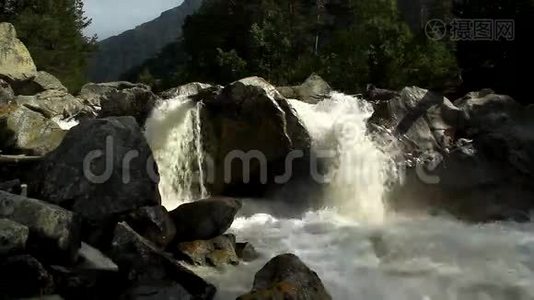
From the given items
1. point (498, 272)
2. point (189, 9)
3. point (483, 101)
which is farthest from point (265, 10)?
point (189, 9)

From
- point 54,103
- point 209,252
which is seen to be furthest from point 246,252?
point 54,103

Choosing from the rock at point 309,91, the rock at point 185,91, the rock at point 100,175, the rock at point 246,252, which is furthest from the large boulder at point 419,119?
the rock at point 100,175

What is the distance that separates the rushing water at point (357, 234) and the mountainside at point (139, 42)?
11344 cm

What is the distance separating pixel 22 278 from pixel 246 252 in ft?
15.0

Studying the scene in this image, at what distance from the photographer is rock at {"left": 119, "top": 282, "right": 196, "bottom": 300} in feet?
30.5

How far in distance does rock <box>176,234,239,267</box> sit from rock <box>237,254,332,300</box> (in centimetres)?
205

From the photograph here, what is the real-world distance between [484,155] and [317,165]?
4849mm

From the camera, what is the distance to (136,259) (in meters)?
10.2

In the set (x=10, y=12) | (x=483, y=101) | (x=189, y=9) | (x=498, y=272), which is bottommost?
(x=498, y=272)

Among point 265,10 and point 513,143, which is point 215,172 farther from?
point 265,10

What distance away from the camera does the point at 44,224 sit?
10320mm

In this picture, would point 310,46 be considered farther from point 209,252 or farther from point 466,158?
point 209,252

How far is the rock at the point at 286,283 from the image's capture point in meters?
8.74
